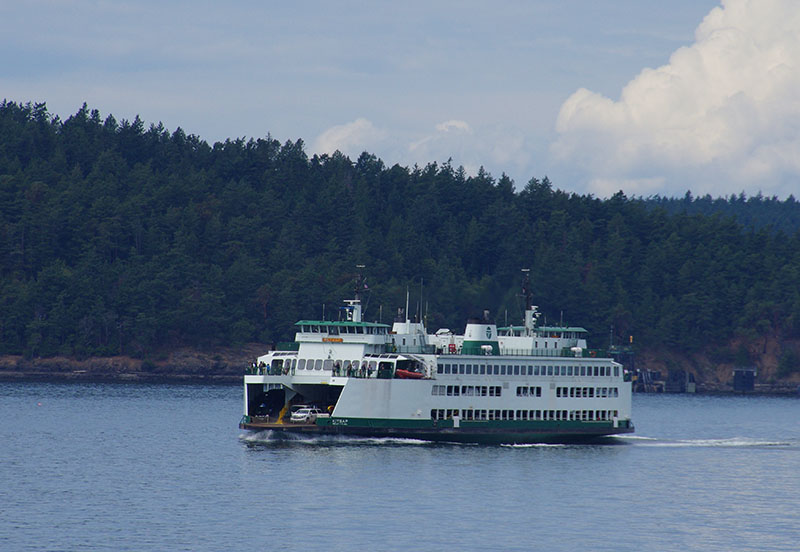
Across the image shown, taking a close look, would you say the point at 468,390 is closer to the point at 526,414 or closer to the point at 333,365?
the point at 526,414

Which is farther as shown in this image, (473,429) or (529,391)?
(529,391)

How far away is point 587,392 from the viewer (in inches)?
3371

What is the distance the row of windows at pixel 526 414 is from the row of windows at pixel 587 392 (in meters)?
1.09

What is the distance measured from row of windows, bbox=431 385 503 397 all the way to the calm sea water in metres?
3.48

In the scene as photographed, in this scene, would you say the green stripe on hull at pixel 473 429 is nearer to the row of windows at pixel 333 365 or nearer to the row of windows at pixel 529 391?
the row of windows at pixel 529 391

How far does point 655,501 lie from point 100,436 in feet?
141

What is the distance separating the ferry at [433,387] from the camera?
77625mm

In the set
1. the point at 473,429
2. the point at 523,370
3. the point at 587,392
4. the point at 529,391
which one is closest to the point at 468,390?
the point at 473,429

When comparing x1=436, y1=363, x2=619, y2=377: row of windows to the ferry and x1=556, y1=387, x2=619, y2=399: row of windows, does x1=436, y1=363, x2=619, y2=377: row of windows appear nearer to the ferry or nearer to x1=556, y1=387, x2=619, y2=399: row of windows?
the ferry

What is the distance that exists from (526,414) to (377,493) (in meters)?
21.6

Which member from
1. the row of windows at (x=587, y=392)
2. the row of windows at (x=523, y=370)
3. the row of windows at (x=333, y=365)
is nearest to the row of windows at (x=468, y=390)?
the row of windows at (x=523, y=370)

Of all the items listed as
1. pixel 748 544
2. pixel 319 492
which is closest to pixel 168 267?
pixel 319 492

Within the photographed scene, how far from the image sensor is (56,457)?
7788 centimetres

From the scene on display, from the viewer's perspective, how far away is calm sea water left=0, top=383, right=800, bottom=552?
54.7 m
